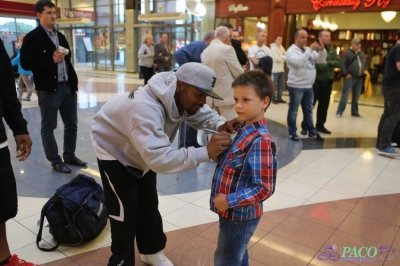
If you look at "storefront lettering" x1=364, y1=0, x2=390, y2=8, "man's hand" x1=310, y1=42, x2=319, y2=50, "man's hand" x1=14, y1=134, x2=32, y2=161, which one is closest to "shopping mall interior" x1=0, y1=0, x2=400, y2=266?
"man's hand" x1=14, y1=134, x2=32, y2=161

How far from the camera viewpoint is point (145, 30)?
1656 centimetres

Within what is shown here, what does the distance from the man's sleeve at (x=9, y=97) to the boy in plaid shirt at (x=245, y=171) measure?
125 centimetres

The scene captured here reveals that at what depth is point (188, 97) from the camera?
172 cm

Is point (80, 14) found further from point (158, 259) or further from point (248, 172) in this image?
point (248, 172)

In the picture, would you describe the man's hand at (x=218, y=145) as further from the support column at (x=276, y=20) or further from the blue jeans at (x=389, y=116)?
the support column at (x=276, y=20)

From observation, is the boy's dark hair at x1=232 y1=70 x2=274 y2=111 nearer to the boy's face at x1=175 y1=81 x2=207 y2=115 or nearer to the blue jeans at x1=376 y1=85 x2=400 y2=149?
the boy's face at x1=175 y1=81 x2=207 y2=115

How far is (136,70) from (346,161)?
45.6 ft

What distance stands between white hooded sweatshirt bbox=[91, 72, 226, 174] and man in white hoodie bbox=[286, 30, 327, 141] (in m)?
3.76

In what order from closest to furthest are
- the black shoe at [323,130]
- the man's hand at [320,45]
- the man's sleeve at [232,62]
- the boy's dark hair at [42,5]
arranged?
the boy's dark hair at [42,5]
the man's sleeve at [232,62]
the man's hand at [320,45]
the black shoe at [323,130]

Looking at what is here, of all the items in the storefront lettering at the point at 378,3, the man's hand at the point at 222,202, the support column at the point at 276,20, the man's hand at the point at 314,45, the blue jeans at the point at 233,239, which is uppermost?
the storefront lettering at the point at 378,3

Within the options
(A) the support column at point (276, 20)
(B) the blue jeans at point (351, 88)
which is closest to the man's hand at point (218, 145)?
(B) the blue jeans at point (351, 88)

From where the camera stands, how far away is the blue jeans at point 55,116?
3707mm

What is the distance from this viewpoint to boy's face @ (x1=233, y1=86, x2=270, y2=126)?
1588 mm

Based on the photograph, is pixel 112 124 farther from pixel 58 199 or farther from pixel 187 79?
pixel 58 199
